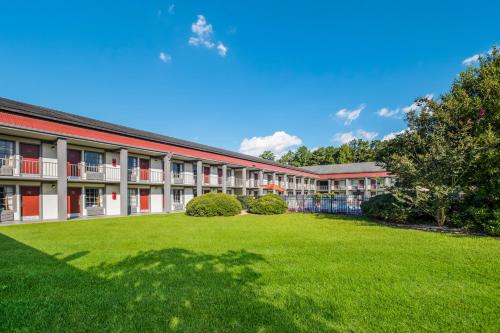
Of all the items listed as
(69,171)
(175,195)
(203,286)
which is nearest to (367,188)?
(175,195)

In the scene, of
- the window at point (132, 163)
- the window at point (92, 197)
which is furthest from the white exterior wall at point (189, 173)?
the window at point (92, 197)

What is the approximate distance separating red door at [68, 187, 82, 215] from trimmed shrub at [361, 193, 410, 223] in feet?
67.1

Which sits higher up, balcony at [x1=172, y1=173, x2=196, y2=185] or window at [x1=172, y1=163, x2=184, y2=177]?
window at [x1=172, y1=163, x2=184, y2=177]

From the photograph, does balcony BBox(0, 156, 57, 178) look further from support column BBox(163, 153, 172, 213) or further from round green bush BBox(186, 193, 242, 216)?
round green bush BBox(186, 193, 242, 216)

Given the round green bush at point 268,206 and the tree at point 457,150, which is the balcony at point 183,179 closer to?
the round green bush at point 268,206

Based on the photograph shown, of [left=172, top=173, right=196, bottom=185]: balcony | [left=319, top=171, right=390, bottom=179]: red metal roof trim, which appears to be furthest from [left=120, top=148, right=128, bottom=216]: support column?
[left=319, top=171, right=390, bottom=179]: red metal roof trim

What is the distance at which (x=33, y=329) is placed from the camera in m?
3.21

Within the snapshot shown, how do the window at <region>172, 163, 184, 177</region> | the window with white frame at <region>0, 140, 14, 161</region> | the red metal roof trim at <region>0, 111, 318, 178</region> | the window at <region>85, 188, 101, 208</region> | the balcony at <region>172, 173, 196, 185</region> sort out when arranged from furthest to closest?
the window at <region>172, 163, 184, 177</region>, the balcony at <region>172, 173, 196, 185</region>, the window at <region>85, 188, 101, 208</region>, the window with white frame at <region>0, 140, 14, 161</region>, the red metal roof trim at <region>0, 111, 318, 178</region>

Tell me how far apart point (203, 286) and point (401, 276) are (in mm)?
3894

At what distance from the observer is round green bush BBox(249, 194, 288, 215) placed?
803 inches

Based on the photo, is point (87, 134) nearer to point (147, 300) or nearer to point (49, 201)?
point (49, 201)

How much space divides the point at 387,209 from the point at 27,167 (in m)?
21.8

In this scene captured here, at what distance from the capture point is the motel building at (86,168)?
603 inches

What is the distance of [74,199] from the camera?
60.6 feet
